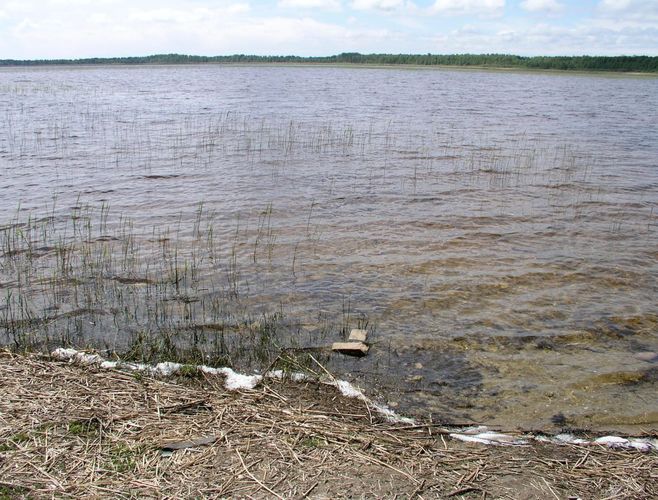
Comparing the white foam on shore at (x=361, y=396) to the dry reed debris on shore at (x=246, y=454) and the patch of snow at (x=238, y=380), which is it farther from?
the dry reed debris on shore at (x=246, y=454)

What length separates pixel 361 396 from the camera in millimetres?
6344

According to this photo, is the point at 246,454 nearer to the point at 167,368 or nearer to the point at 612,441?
the point at 167,368

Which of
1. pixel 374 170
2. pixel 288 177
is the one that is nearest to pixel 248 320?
pixel 288 177

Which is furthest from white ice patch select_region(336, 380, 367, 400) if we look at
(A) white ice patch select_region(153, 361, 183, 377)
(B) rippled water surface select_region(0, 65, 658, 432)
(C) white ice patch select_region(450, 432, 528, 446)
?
(A) white ice patch select_region(153, 361, 183, 377)

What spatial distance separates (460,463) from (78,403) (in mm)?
3758

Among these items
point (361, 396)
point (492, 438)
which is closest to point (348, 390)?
point (361, 396)

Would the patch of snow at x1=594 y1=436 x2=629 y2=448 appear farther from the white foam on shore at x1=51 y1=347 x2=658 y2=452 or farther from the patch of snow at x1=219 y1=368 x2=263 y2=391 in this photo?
the patch of snow at x1=219 y1=368 x2=263 y2=391

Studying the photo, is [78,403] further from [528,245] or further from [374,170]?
[374,170]

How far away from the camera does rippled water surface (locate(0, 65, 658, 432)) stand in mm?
7223

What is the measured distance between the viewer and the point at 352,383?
22.1ft

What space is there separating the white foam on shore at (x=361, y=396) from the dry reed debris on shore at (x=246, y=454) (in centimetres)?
18

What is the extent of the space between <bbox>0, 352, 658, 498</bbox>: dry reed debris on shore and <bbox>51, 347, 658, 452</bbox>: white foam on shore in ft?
0.59

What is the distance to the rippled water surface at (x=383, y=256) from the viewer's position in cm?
722

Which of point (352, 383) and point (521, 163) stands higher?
point (521, 163)
